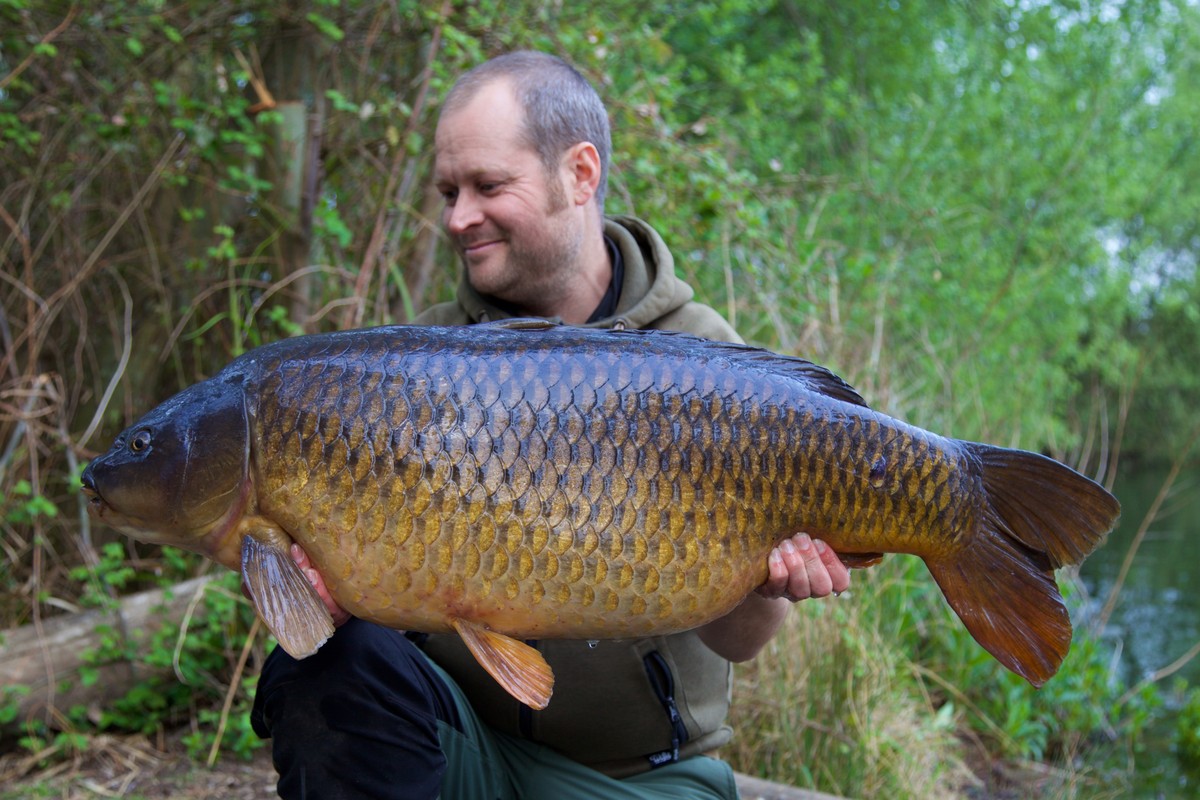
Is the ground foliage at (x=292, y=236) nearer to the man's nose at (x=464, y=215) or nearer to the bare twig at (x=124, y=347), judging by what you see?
the bare twig at (x=124, y=347)

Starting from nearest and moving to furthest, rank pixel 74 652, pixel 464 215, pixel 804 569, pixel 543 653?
1. pixel 804 569
2. pixel 543 653
3. pixel 464 215
4. pixel 74 652

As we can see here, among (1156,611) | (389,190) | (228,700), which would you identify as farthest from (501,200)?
(1156,611)

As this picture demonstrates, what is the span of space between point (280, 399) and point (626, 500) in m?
0.42

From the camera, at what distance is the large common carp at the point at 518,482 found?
129 cm

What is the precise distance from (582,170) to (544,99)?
14 centimetres

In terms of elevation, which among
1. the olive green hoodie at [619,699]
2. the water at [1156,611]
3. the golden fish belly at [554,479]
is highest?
the golden fish belly at [554,479]

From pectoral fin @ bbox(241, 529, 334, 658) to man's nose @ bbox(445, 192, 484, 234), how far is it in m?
0.72

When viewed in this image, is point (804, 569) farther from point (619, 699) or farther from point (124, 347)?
point (124, 347)

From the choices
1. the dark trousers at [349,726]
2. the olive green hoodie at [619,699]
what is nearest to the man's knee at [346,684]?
the dark trousers at [349,726]

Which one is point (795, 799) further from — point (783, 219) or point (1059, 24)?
point (1059, 24)

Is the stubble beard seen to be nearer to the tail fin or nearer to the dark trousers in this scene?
the dark trousers

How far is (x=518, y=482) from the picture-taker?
130 cm

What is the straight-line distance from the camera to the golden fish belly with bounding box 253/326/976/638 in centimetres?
129

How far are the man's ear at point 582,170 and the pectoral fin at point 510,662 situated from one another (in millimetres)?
892
